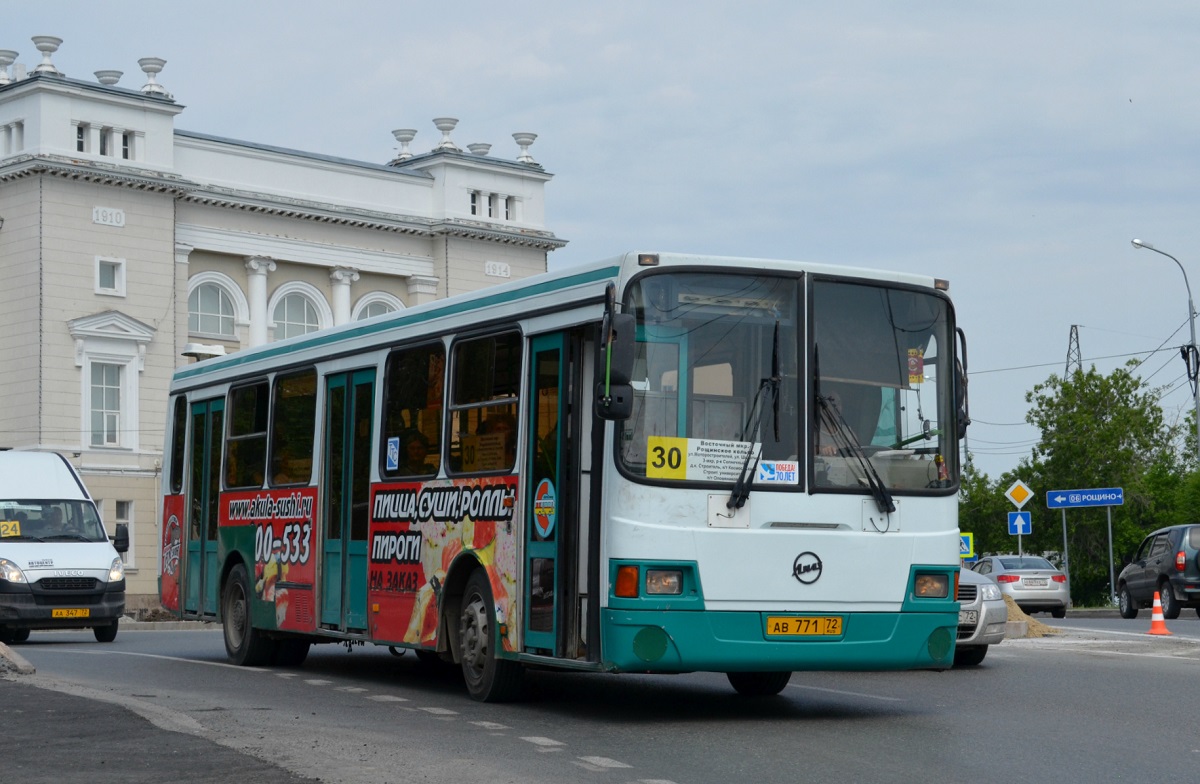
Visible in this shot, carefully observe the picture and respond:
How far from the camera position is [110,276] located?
64625mm

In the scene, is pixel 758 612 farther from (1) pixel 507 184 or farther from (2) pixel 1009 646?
(1) pixel 507 184

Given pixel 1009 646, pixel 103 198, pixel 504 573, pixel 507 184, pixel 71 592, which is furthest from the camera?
pixel 507 184

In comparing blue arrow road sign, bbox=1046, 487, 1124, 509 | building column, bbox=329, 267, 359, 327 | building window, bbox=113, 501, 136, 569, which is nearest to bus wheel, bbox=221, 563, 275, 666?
blue arrow road sign, bbox=1046, 487, 1124, 509

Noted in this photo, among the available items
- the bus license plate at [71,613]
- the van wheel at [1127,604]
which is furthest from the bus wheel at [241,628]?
the van wheel at [1127,604]

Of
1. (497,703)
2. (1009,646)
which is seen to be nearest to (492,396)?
(497,703)

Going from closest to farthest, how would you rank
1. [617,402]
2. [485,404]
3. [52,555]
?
[617,402]
[485,404]
[52,555]

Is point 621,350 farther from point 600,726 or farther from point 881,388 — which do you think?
point 600,726

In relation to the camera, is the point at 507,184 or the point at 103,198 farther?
the point at 507,184

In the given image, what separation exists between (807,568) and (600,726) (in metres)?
1.75

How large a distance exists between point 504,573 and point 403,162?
6390 centimetres

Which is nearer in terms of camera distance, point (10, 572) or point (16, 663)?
point (16, 663)

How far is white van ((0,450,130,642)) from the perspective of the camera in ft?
84.6

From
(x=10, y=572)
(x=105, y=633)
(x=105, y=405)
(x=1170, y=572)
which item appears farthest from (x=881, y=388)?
(x=105, y=405)

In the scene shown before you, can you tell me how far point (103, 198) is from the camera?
63844 millimetres
